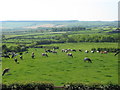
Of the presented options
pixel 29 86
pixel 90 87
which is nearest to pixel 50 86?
pixel 29 86

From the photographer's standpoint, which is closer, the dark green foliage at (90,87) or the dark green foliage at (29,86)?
the dark green foliage at (90,87)

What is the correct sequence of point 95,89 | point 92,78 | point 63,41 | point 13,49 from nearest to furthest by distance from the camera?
point 95,89, point 92,78, point 13,49, point 63,41

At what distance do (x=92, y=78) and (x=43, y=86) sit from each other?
13.0 meters

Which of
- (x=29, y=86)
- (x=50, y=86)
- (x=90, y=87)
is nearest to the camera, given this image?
(x=90, y=87)

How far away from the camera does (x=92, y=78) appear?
118ft

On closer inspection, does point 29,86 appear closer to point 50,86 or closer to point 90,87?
point 50,86

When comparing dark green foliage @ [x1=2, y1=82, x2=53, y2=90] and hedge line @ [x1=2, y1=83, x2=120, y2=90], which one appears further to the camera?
dark green foliage @ [x1=2, y1=82, x2=53, y2=90]

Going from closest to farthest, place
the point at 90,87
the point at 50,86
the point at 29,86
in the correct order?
the point at 90,87 < the point at 29,86 < the point at 50,86

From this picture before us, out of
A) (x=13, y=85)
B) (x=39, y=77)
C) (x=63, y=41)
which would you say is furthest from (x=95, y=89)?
(x=63, y=41)

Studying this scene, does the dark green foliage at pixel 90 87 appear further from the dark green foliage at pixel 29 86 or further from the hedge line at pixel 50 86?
the dark green foliage at pixel 29 86

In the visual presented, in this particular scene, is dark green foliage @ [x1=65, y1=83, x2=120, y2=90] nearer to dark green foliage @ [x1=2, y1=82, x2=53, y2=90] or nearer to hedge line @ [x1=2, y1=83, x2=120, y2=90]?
hedge line @ [x1=2, y1=83, x2=120, y2=90]

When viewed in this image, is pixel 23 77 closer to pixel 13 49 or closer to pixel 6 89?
pixel 6 89

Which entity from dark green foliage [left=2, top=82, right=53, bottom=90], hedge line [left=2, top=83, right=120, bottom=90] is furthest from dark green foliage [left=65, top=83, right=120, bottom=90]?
dark green foliage [left=2, top=82, right=53, bottom=90]

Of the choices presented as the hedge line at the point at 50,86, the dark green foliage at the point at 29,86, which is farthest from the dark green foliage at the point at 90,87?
the dark green foliage at the point at 29,86
